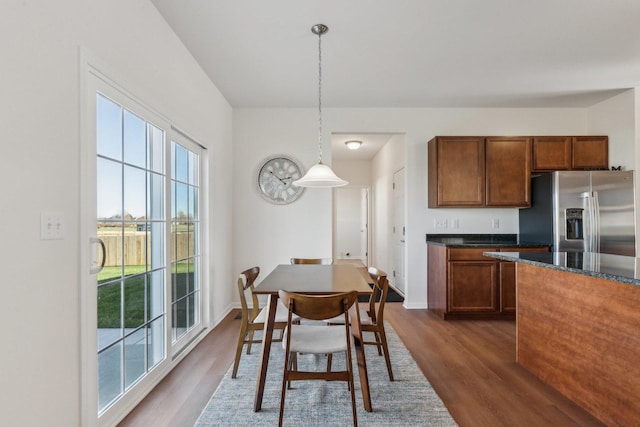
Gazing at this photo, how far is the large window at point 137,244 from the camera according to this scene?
5.82 ft

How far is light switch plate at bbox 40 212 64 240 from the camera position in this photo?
1321 mm

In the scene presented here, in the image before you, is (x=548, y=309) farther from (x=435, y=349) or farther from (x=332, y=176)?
(x=332, y=176)

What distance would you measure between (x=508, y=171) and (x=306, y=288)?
310 centimetres

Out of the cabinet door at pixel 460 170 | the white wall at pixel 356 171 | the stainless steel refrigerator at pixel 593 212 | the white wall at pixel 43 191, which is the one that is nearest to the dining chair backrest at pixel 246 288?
the white wall at pixel 43 191

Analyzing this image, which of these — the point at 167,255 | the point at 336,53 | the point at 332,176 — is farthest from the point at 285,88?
the point at 167,255

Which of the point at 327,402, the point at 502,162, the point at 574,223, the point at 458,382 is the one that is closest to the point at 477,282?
the point at 574,223

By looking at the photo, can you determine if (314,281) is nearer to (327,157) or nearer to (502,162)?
(327,157)

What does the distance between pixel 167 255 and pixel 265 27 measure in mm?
1876

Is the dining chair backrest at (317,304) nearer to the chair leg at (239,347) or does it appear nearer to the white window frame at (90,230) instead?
the chair leg at (239,347)

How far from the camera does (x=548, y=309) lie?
2205mm

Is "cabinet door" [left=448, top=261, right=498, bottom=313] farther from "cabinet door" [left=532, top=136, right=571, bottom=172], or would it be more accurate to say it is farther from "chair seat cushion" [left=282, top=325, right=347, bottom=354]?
"chair seat cushion" [left=282, top=325, right=347, bottom=354]

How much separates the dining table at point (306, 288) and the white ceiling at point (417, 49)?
188 cm

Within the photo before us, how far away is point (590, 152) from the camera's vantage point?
3850 mm

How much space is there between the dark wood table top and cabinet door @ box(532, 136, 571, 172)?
2792 mm
